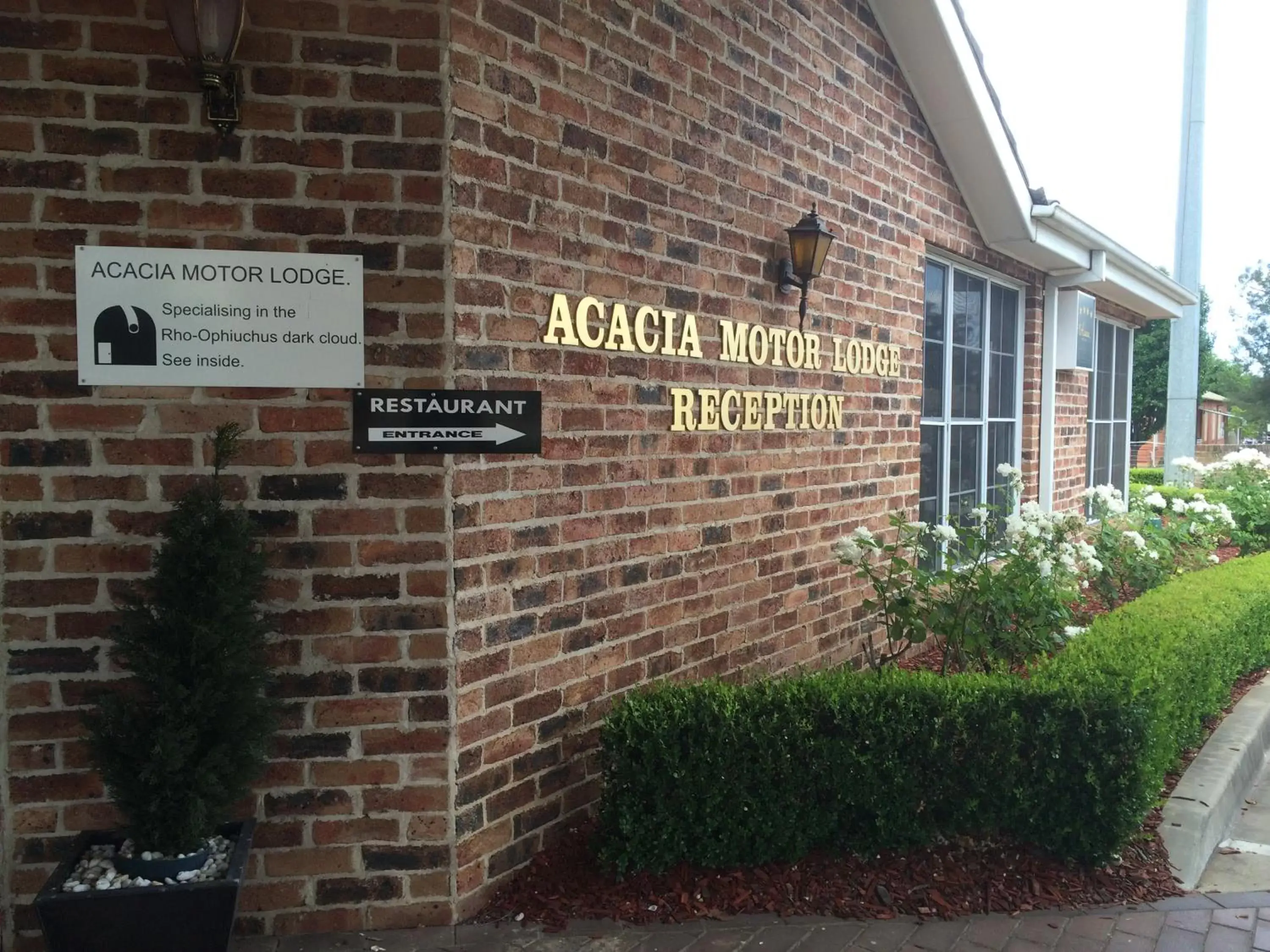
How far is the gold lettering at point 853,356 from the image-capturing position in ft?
18.8

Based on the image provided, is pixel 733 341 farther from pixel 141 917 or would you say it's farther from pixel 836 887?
pixel 141 917

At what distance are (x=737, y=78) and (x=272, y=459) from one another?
289 centimetres

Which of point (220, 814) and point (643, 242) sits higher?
point (643, 242)

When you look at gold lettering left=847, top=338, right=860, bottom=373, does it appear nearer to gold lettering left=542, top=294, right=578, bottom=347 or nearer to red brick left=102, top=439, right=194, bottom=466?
gold lettering left=542, top=294, right=578, bottom=347

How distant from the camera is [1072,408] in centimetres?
944

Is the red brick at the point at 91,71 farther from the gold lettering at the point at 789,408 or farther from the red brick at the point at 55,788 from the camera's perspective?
the gold lettering at the point at 789,408

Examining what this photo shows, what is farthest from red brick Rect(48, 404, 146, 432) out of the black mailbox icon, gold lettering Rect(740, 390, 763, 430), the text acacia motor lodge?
gold lettering Rect(740, 390, 763, 430)

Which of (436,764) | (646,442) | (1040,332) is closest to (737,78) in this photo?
(646,442)

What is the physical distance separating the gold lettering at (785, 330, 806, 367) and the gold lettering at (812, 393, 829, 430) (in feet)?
0.76

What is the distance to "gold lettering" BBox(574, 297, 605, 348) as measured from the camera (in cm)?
375

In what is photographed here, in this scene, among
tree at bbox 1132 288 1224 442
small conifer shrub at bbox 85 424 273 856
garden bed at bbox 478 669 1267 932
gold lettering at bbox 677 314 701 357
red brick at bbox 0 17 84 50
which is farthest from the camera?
tree at bbox 1132 288 1224 442

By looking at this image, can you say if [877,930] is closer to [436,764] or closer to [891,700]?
[891,700]

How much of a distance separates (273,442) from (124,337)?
53 cm

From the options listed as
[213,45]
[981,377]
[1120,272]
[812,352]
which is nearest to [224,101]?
[213,45]
